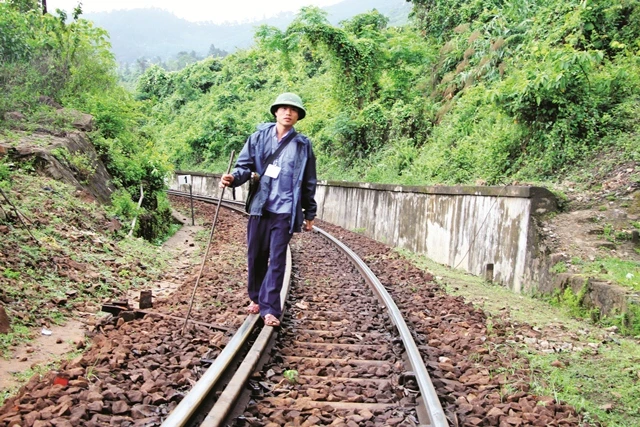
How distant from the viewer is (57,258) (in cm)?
614

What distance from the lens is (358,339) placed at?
15.1ft

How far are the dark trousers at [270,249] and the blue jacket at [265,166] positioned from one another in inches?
4.3

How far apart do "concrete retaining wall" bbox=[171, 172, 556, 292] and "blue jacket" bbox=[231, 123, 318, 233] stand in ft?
11.5

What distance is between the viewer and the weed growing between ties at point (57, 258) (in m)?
4.81

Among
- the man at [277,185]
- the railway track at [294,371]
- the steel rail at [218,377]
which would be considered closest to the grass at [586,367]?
the railway track at [294,371]

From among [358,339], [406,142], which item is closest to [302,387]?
[358,339]

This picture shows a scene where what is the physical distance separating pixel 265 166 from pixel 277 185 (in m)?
0.20

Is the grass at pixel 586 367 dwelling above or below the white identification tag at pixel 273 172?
below

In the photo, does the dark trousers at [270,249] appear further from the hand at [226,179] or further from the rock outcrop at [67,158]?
the rock outcrop at [67,158]

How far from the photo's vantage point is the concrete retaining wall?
6961mm

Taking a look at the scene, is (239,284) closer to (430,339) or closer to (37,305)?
(37,305)

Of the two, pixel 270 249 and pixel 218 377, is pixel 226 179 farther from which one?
pixel 218 377

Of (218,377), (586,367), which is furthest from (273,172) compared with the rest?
(586,367)

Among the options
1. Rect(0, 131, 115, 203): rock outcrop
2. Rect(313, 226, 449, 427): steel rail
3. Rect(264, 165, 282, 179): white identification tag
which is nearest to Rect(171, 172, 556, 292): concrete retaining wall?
Rect(313, 226, 449, 427): steel rail
